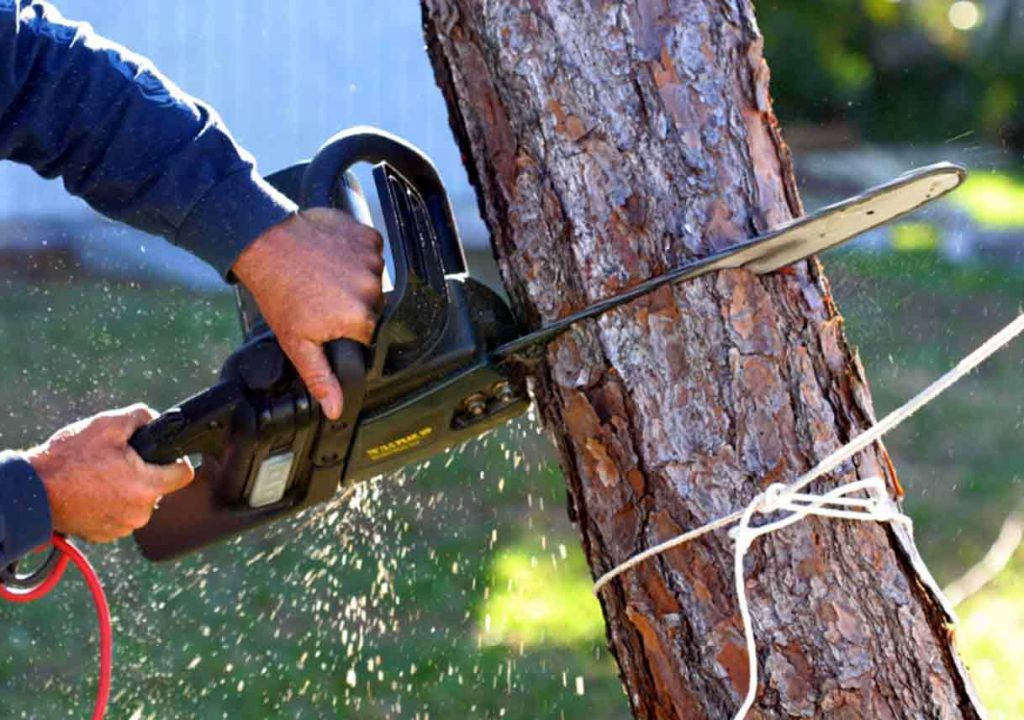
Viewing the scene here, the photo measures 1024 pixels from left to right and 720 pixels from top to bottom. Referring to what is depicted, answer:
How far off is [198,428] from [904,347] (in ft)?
12.6

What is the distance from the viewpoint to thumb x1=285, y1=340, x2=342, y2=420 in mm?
1599

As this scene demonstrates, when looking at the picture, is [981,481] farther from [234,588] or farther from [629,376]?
[629,376]

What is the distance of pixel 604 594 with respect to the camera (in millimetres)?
1575

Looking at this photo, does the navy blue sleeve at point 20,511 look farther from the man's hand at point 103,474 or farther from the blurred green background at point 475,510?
the blurred green background at point 475,510

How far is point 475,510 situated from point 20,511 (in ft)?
8.02

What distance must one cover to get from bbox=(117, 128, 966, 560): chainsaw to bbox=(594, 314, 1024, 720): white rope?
0.19m

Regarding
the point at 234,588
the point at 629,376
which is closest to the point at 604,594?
the point at 629,376

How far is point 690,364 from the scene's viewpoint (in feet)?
4.84

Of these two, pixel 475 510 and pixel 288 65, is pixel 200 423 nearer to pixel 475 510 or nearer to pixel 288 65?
pixel 475 510

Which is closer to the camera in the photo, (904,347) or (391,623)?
(391,623)

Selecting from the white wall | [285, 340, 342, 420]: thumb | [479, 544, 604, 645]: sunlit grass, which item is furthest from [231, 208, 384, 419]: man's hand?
the white wall

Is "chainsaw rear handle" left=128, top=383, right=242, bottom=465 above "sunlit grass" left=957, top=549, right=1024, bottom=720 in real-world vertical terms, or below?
below

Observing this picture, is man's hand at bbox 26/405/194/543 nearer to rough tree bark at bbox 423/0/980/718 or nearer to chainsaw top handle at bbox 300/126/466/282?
chainsaw top handle at bbox 300/126/466/282

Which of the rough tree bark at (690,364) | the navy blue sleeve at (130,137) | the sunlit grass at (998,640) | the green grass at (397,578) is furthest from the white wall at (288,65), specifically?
the rough tree bark at (690,364)
